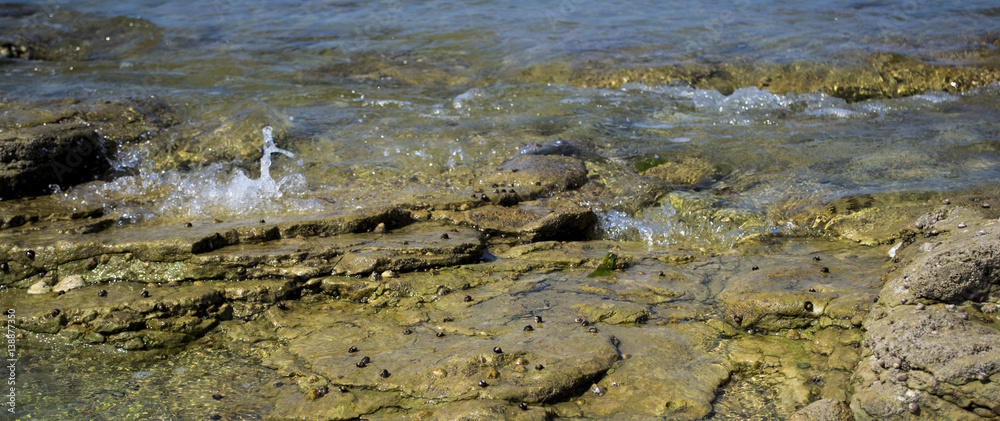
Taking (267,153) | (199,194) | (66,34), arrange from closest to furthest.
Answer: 1. (199,194)
2. (267,153)
3. (66,34)

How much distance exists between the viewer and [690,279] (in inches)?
209

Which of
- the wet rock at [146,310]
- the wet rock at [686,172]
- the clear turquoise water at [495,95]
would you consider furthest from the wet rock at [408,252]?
the wet rock at [686,172]

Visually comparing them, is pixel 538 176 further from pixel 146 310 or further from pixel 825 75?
pixel 825 75

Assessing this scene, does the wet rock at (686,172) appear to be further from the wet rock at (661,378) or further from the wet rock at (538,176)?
the wet rock at (661,378)

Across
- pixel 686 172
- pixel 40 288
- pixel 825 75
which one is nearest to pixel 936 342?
pixel 686 172

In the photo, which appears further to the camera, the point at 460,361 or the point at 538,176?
the point at 538,176

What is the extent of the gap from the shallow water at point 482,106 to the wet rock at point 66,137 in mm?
300

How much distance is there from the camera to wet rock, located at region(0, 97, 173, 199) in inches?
266

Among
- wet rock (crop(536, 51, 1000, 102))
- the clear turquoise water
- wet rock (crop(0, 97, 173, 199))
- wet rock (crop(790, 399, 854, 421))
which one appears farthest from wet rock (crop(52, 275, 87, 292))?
wet rock (crop(536, 51, 1000, 102))

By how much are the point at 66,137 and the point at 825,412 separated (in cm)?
782

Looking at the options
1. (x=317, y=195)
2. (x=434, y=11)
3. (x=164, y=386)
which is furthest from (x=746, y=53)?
(x=164, y=386)

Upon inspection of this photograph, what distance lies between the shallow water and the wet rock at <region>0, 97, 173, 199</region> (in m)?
0.30

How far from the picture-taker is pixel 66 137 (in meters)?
7.29

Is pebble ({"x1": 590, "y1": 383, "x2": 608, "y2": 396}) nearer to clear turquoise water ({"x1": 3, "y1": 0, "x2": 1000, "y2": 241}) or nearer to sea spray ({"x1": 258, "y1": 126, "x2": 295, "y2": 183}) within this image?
clear turquoise water ({"x1": 3, "y1": 0, "x2": 1000, "y2": 241})
